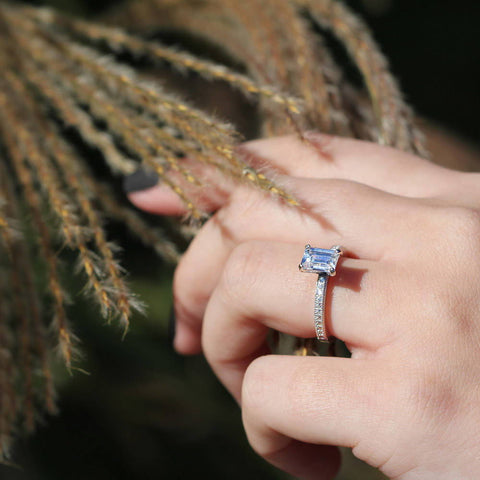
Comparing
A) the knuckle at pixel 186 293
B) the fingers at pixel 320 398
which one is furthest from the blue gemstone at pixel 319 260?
the knuckle at pixel 186 293

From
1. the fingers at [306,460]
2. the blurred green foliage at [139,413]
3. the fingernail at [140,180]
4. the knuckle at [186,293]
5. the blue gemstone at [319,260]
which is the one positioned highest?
the blue gemstone at [319,260]

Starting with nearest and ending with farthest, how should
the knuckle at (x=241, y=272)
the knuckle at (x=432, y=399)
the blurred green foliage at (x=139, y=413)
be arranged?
the knuckle at (x=432, y=399) < the knuckle at (x=241, y=272) < the blurred green foliage at (x=139, y=413)

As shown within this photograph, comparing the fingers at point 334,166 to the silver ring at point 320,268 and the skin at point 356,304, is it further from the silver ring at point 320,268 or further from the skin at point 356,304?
the silver ring at point 320,268

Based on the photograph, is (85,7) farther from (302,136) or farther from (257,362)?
(257,362)

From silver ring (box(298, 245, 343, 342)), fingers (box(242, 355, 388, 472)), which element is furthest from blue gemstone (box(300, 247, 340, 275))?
fingers (box(242, 355, 388, 472))

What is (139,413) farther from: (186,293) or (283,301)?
(283,301)

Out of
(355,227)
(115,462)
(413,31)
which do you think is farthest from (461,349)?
(413,31)
